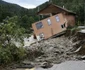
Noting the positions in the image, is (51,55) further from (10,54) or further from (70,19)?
(70,19)

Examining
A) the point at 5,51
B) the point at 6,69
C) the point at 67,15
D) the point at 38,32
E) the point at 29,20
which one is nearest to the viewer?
the point at 6,69

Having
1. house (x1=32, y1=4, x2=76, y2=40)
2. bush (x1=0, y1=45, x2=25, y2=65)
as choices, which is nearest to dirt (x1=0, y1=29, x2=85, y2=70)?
bush (x1=0, y1=45, x2=25, y2=65)

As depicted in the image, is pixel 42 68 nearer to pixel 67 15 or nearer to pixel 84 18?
pixel 67 15

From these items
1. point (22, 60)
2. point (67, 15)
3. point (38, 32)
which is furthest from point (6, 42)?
point (67, 15)

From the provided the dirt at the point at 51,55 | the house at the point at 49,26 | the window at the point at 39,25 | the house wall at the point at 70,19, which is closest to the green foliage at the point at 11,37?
the dirt at the point at 51,55

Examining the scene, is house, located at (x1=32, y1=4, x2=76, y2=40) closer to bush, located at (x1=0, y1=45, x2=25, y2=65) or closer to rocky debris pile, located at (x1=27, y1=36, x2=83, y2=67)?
rocky debris pile, located at (x1=27, y1=36, x2=83, y2=67)

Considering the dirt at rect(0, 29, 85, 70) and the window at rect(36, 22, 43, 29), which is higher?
the dirt at rect(0, 29, 85, 70)

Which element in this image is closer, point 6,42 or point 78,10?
point 6,42

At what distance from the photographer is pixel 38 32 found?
159 ft

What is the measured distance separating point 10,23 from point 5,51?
89.8 inches

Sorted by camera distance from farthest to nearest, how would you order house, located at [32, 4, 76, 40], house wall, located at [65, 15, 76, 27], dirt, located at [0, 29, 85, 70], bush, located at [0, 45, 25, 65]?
house wall, located at [65, 15, 76, 27] → house, located at [32, 4, 76, 40] → dirt, located at [0, 29, 85, 70] → bush, located at [0, 45, 25, 65]

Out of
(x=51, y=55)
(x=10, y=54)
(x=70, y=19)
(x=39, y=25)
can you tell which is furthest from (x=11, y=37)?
(x=70, y=19)

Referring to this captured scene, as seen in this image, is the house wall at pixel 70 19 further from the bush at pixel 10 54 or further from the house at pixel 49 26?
the bush at pixel 10 54

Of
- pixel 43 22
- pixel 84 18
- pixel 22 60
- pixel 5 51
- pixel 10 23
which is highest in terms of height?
pixel 10 23
